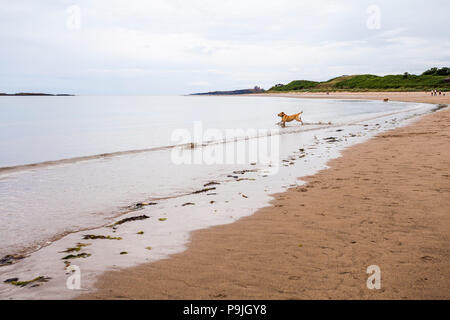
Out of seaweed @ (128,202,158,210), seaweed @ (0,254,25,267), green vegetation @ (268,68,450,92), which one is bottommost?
seaweed @ (0,254,25,267)

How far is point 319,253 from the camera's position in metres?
4.02

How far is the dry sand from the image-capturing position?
3230 millimetres

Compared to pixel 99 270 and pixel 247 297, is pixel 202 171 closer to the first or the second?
pixel 99 270

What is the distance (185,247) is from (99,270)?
3.73ft

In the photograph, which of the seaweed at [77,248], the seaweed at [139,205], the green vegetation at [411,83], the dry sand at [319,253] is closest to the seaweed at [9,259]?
the seaweed at [77,248]

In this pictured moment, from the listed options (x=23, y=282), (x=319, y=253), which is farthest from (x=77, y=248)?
(x=319, y=253)

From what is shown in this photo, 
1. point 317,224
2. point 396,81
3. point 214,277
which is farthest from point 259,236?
point 396,81

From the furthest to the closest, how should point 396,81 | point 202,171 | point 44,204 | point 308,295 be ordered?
point 396,81, point 202,171, point 44,204, point 308,295

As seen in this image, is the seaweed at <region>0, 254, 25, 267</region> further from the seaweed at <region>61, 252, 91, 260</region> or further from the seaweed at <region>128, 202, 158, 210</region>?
the seaweed at <region>128, 202, 158, 210</region>

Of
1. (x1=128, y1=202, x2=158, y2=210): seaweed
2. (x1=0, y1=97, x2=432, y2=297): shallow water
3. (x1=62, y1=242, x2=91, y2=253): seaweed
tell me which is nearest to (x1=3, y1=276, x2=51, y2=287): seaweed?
(x1=0, y1=97, x2=432, y2=297): shallow water

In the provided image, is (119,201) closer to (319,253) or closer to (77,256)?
(77,256)

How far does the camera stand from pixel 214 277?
351 cm

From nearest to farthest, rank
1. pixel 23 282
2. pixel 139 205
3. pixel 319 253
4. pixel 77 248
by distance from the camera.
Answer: pixel 23 282
pixel 319 253
pixel 77 248
pixel 139 205
